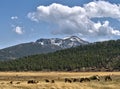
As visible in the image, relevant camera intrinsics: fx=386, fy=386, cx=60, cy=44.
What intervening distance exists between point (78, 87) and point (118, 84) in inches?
Answer: 476

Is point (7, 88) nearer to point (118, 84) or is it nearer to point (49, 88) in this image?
point (49, 88)

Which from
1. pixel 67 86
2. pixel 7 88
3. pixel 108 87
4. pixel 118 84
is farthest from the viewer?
pixel 118 84

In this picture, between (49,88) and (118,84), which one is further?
(118,84)

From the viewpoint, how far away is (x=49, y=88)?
2379 inches

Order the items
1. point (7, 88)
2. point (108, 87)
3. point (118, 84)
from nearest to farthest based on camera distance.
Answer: point (7, 88), point (108, 87), point (118, 84)

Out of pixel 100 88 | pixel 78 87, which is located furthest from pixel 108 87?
pixel 78 87

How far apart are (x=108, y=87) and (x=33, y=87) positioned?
1459 centimetres

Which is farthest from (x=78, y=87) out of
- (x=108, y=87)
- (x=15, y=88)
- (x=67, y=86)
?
(x=15, y=88)

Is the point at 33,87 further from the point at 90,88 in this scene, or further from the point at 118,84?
the point at 118,84

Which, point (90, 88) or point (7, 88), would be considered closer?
point (7, 88)

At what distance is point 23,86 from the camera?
61.5 meters

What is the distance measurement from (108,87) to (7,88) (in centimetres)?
1890

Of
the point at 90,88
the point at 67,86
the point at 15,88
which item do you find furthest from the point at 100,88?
the point at 15,88

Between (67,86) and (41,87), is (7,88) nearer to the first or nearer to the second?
(41,87)
